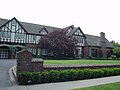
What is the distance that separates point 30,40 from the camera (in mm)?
46562

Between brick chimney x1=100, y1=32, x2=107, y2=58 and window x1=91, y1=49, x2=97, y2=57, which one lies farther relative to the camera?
brick chimney x1=100, y1=32, x2=107, y2=58

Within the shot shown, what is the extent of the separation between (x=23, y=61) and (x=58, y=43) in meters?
28.7

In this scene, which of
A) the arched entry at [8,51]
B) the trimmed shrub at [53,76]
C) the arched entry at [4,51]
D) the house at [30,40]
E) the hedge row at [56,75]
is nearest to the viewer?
the hedge row at [56,75]

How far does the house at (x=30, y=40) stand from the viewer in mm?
42344

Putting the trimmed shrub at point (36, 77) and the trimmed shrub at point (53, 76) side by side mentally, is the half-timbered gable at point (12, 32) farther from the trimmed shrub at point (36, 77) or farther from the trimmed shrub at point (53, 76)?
the trimmed shrub at point (36, 77)

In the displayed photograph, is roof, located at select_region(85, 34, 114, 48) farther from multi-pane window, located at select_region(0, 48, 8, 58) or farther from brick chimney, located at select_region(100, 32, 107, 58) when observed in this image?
multi-pane window, located at select_region(0, 48, 8, 58)

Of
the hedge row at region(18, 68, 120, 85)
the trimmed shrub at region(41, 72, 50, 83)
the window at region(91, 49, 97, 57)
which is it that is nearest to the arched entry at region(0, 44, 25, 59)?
the window at region(91, 49, 97, 57)

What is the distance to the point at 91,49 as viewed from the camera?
55312 mm

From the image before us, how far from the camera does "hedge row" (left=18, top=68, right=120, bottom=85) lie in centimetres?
1315

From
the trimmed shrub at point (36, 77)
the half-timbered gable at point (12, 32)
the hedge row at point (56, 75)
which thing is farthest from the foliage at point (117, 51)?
the trimmed shrub at point (36, 77)

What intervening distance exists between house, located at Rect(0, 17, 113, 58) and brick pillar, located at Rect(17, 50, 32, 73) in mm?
28291

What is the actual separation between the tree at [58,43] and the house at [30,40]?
349cm

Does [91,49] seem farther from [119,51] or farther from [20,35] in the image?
[20,35]

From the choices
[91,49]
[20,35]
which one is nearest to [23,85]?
[20,35]
